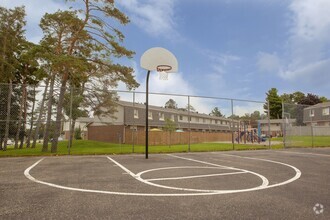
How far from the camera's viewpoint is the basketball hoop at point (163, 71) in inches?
457

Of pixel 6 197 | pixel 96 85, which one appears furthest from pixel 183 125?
pixel 6 197

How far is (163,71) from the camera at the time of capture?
1185 centimetres

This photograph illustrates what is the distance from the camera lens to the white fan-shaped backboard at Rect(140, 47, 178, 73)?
1109 cm

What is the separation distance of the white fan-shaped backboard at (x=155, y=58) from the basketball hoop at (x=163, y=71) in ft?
0.54

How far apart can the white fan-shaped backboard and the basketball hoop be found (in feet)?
0.54

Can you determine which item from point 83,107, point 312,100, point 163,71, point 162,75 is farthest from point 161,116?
point 312,100

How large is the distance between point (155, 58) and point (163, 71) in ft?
2.86

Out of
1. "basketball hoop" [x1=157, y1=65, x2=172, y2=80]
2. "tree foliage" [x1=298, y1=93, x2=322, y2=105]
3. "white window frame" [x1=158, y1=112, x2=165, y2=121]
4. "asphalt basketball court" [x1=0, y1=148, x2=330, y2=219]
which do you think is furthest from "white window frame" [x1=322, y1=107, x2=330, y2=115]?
"asphalt basketball court" [x1=0, y1=148, x2=330, y2=219]

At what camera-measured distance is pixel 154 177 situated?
19.4 ft

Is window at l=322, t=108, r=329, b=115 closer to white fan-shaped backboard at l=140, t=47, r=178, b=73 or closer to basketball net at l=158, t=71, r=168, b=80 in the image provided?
basketball net at l=158, t=71, r=168, b=80

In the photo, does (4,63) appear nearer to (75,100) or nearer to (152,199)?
Answer: (75,100)

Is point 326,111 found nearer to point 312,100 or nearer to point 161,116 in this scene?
point 312,100

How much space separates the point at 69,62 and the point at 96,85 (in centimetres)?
425

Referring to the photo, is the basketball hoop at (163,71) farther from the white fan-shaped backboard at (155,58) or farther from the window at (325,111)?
the window at (325,111)
